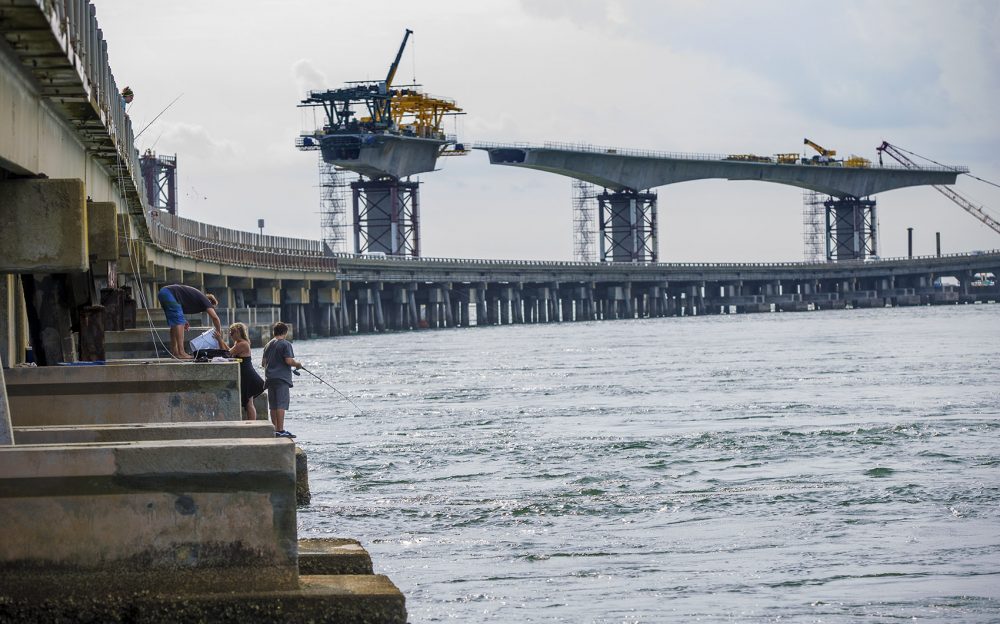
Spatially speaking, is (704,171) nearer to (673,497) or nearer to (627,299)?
(627,299)

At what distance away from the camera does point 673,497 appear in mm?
17125

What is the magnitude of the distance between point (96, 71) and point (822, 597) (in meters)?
10.7

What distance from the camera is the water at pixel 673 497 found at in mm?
11680

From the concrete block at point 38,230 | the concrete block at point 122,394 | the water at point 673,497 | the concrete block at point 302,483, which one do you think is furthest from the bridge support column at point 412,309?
the concrete block at point 38,230

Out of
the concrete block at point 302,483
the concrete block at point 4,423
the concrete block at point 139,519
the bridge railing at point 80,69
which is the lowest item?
the concrete block at point 302,483

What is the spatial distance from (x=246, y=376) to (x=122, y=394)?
482cm

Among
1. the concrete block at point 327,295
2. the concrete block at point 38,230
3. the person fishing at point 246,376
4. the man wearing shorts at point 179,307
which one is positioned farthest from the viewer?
the concrete block at point 327,295

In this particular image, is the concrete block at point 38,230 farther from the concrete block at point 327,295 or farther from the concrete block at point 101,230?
the concrete block at point 327,295

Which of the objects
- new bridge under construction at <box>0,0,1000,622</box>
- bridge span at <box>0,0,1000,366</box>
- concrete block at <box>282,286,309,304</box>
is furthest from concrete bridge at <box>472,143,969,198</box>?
new bridge under construction at <box>0,0,1000,622</box>

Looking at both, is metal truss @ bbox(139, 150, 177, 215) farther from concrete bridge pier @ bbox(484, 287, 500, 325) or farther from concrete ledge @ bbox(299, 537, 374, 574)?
concrete ledge @ bbox(299, 537, 374, 574)

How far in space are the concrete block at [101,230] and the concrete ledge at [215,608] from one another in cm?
999

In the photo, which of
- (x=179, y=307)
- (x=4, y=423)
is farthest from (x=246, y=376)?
(x=4, y=423)

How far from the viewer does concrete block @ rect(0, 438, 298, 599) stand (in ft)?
27.6

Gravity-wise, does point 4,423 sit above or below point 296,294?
below
